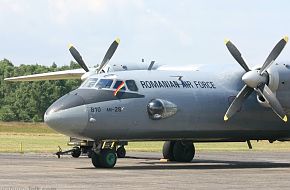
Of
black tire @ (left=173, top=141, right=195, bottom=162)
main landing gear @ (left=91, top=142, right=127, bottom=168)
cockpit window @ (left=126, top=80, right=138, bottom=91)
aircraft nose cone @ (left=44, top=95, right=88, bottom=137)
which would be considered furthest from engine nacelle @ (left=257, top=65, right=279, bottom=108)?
aircraft nose cone @ (left=44, top=95, right=88, bottom=137)

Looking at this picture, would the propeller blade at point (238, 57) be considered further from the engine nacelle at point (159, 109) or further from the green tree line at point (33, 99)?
the green tree line at point (33, 99)

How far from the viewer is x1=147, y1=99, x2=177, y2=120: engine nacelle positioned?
31.4 meters

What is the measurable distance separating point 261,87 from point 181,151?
568cm

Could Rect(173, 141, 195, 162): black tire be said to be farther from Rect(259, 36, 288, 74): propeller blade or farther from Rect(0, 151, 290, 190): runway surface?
Rect(259, 36, 288, 74): propeller blade

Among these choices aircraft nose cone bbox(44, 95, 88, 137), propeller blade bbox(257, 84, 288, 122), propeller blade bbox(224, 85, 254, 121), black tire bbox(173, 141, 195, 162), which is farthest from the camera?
black tire bbox(173, 141, 195, 162)

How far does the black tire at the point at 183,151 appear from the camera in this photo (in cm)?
3681

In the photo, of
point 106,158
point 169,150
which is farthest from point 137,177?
point 169,150

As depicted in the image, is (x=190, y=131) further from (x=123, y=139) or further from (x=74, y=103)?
(x=74, y=103)

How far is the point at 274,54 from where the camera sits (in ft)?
110

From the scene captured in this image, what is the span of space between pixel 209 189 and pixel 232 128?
11984 millimetres

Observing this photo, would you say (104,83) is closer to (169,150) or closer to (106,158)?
(106,158)

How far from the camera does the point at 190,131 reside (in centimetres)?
3281

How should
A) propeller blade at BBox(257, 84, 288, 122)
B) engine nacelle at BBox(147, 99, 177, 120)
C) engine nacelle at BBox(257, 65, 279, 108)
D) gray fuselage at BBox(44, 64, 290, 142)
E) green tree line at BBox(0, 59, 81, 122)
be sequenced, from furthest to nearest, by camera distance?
green tree line at BBox(0, 59, 81, 122), engine nacelle at BBox(257, 65, 279, 108), propeller blade at BBox(257, 84, 288, 122), engine nacelle at BBox(147, 99, 177, 120), gray fuselage at BBox(44, 64, 290, 142)

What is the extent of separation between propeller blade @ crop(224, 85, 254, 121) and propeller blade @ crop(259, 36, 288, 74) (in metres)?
0.90
